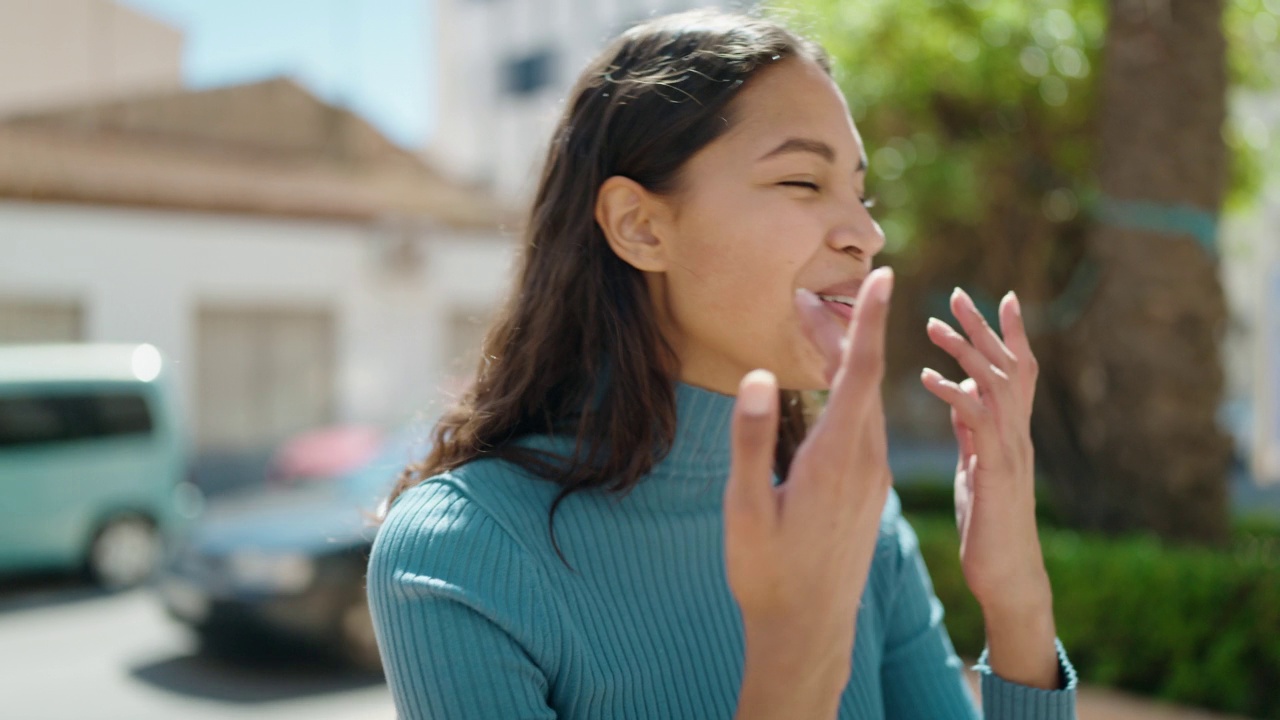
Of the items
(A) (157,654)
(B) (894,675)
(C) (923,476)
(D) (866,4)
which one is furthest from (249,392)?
(B) (894,675)

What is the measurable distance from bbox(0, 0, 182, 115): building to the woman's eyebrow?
1997 millimetres

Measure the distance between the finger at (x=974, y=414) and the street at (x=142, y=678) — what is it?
4688mm

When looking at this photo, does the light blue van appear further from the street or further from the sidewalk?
the sidewalk

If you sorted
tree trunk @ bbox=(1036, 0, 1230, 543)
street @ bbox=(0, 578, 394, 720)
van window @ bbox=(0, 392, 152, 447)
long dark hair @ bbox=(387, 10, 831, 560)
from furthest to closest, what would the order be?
van window @ bbox=(0, 392, 152, 447) < street @ bbox=(0, 578, 394, 720) < tree trunk @ bbox=(1036, 0, 1230, 543) < long dark hair @ bbox=(387, 10, 831, 560)

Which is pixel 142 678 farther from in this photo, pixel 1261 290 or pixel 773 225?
pixel 773 225

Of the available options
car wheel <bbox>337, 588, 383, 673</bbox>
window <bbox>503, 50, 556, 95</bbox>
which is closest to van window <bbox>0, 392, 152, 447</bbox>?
car wheel <bbox>337, 588, 383, 673</bbox>

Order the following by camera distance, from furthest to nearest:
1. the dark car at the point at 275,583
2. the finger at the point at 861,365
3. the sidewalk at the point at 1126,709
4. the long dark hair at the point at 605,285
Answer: the dark car at the point at 275,583
the sidewalk at the point at 1126,709
the long dark hair at the point at 605,285
the finger at the point at 861,365

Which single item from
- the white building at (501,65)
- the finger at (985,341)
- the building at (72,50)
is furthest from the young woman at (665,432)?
the white building at (501,65)

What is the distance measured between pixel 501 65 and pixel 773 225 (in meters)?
27.0

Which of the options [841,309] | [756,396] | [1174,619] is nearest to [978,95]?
[1174,619]

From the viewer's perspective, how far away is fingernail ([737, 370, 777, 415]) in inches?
32.0

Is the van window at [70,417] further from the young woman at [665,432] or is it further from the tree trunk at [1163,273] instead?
the young woman at [665,432]

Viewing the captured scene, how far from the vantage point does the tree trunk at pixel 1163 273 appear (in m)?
5.01

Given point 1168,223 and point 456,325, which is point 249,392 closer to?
point 456,325
